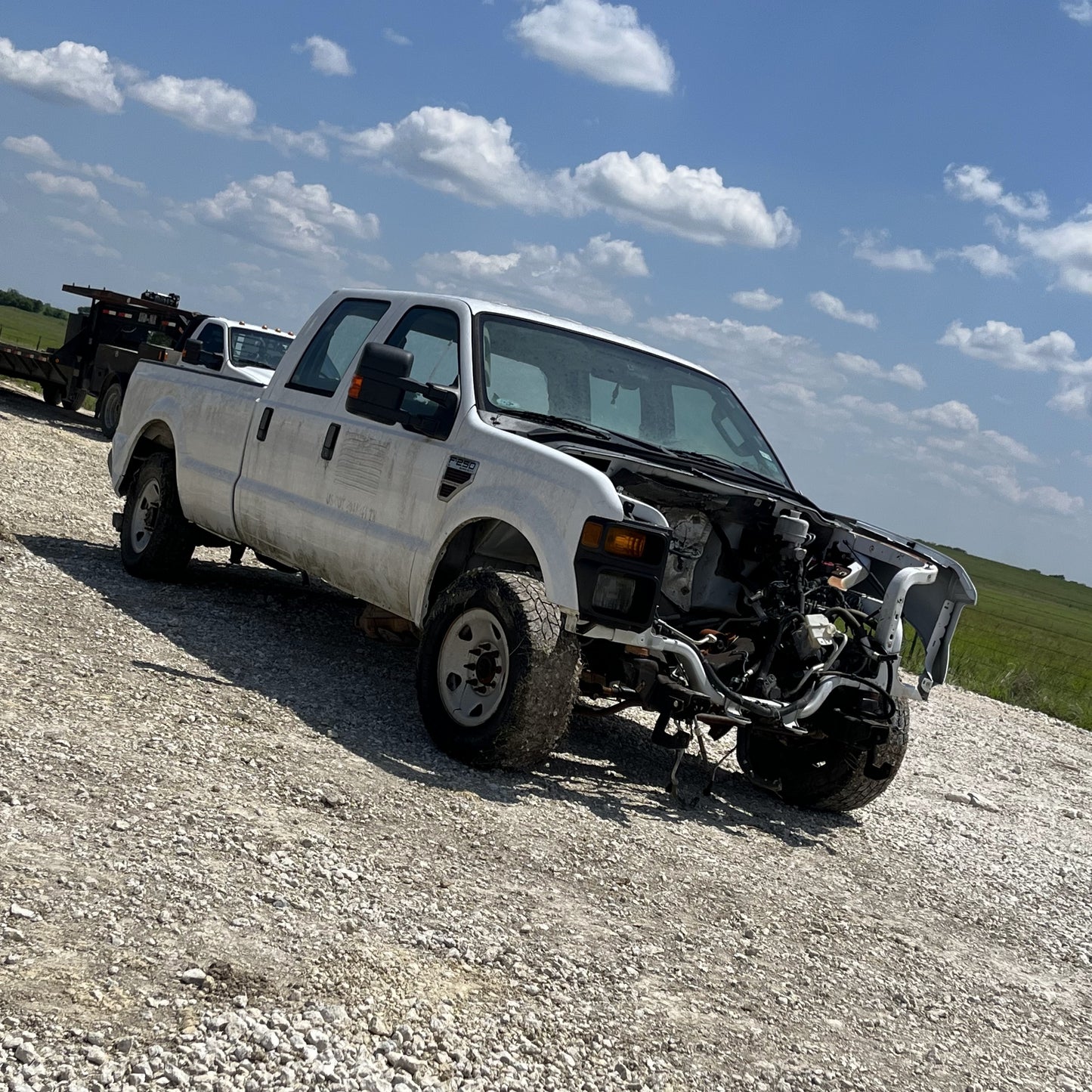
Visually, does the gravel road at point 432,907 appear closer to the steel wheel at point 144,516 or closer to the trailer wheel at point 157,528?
the trailer wheel at point 157,528

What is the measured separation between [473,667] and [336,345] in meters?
2.53

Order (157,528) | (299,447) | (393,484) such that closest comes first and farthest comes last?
(393,484) → (299,447) → (157,528)

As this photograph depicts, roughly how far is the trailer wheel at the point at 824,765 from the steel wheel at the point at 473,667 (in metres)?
1.40

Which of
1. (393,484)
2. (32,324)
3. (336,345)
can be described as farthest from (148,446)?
(32,324)

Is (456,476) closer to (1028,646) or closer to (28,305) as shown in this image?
(1028,646)

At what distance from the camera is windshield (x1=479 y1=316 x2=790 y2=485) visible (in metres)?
6.79

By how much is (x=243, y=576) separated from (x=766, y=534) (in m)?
4.93

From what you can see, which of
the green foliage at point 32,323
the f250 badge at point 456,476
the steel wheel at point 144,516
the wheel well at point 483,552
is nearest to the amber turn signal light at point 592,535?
the wheel well at point 483,552

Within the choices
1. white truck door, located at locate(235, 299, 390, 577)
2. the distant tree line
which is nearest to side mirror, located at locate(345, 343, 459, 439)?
white truck door, located at locate(235, 299, 390, 577)

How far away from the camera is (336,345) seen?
770cm

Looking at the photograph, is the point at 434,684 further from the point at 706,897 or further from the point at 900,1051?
the point at 900,1051

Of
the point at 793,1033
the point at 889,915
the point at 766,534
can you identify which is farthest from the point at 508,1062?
the point at 766,534

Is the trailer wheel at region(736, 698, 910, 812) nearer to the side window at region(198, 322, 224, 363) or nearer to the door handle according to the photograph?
the door handle

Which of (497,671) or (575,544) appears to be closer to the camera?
(575,544)
